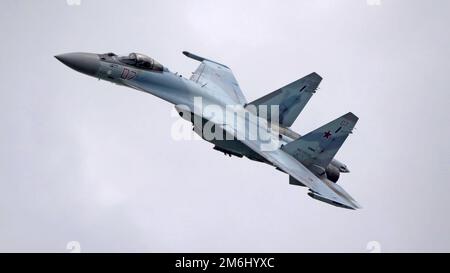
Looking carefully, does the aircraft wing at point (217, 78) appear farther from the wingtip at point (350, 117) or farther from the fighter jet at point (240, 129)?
the wingtip at point (350, 117)

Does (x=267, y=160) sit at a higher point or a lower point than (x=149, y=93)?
lower

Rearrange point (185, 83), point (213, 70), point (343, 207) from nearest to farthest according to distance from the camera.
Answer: point (343, 207) < point (185, 83) < point (213, 70)

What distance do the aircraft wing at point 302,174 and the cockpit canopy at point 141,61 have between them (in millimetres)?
4433

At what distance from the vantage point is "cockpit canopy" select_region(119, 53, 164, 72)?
42.5m

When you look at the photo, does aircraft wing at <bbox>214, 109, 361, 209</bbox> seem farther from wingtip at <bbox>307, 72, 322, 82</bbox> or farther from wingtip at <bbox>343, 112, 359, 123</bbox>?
wingtip at <bbox>307, 72, 322, 82</bbox>

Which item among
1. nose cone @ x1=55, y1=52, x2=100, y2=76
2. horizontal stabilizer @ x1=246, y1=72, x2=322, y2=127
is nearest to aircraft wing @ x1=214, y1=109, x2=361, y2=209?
horizontal stabilizer @ x1=246, y1=72, x2=322, y2=127

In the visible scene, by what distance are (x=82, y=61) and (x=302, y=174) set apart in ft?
37.4

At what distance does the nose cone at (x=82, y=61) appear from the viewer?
41.1 meters

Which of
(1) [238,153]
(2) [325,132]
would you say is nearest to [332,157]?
(2) [325,132]

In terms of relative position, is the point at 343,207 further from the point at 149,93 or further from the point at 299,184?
the point at 149,93

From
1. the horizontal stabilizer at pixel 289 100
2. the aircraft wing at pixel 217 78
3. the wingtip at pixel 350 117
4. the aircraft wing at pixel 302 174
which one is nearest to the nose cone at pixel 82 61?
the aircraft wing at pixel 302 174

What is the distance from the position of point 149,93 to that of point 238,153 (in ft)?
16.8

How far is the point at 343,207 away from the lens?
1598 inches

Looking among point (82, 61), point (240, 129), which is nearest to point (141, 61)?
point (82, 61)
